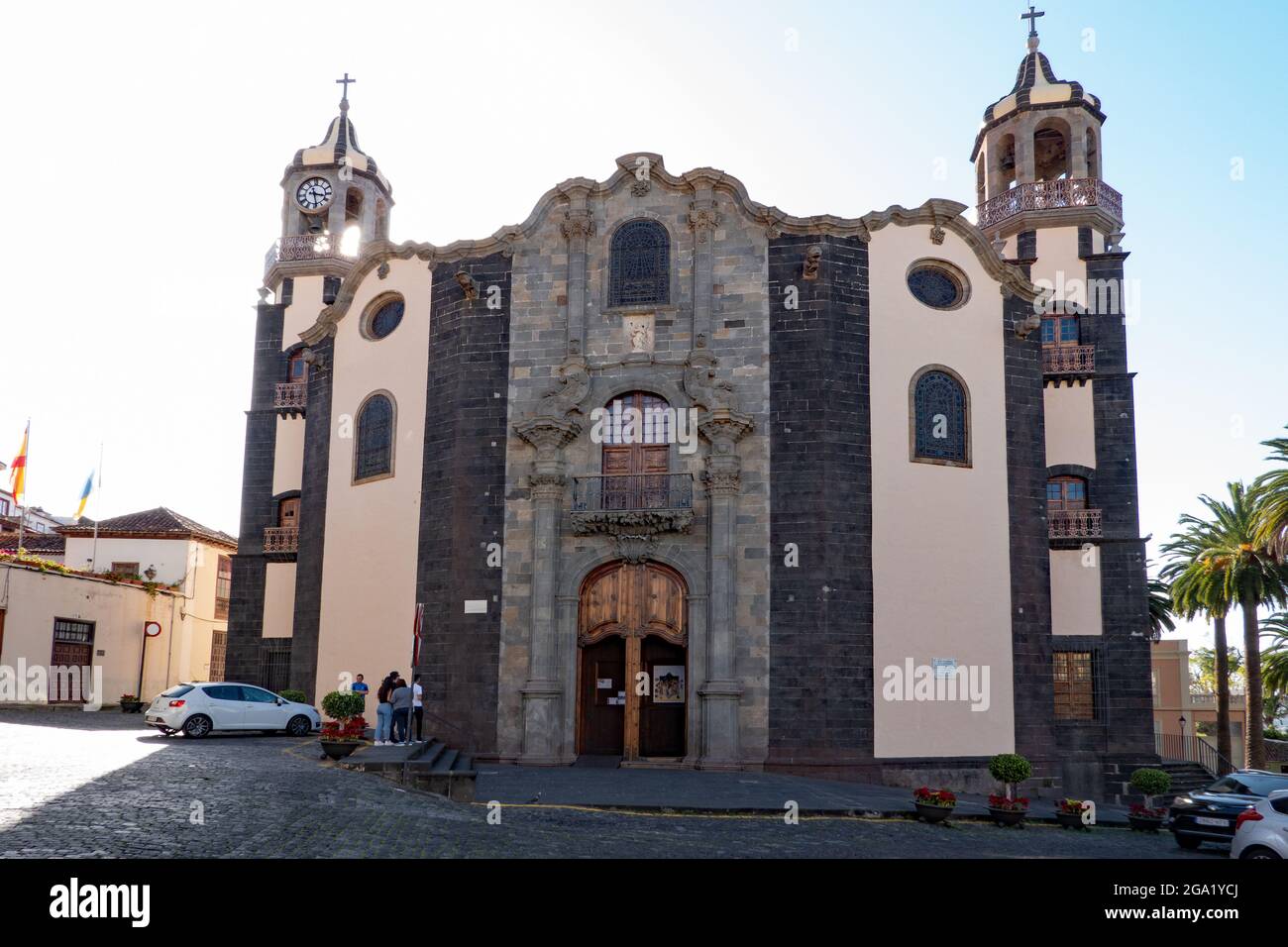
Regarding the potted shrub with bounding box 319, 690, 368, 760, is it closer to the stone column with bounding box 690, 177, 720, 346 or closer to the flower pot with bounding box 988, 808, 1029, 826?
the stone column with bounding box 690, 177, 720, 346

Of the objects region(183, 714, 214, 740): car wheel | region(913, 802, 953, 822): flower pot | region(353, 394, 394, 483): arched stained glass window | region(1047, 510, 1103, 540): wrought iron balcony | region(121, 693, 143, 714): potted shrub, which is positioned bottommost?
region(913, 802, 953, 822): flower pot

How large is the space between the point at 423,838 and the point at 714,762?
11.7 m

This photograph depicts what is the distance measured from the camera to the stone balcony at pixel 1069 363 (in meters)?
30.0

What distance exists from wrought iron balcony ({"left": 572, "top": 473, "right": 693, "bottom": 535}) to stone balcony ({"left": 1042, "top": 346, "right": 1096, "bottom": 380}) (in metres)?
11.2

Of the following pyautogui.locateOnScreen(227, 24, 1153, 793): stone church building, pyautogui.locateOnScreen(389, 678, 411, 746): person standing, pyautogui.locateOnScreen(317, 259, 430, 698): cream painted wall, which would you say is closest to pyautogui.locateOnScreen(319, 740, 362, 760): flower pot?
pyautogui.locateOnScreen(389, 678, 411, 746): person standing

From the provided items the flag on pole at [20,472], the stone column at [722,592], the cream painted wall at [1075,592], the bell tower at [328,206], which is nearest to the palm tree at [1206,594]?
the cream painted wall at [1075,592]

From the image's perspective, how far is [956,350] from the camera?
2719 centimetres

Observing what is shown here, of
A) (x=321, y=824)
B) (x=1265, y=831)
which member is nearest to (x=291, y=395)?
(x=321, y=824)

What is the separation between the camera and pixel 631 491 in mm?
25922

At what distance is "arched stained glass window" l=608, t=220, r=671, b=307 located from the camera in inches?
1065

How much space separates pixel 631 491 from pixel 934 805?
998cm

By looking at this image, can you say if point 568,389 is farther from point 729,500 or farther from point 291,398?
point 291,398

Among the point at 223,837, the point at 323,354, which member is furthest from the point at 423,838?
the point at 323,354

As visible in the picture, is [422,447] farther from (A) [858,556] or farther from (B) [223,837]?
(B) [223,837]
